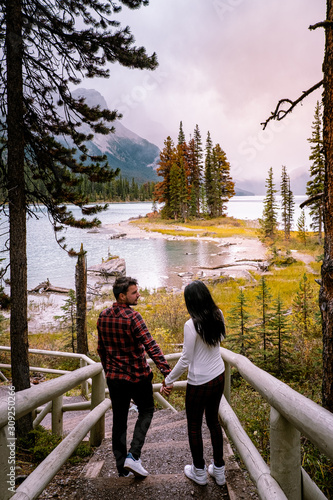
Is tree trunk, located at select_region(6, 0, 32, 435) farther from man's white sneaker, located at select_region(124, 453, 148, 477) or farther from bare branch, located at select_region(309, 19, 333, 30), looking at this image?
bare branch, located at select_region(309, 19, 333, 30)

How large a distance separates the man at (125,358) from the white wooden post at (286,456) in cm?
123

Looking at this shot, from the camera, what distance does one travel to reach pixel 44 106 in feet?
17.6

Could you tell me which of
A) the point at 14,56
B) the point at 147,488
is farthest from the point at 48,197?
the point at 147,488

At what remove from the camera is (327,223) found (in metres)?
3.02

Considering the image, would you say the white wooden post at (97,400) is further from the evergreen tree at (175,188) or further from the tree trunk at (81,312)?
the evergreen tree at (175,188)

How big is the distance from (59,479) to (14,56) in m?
5.39

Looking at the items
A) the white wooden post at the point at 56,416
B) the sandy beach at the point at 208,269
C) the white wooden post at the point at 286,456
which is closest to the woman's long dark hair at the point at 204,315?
the white wooden post at the point at 286,456

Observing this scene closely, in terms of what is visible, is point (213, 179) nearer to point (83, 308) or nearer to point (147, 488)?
point (83, 308)

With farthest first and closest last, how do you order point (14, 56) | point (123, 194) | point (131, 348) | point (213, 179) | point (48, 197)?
point (123, 194), point (213, 179), point (48, 197), point (14, 56), point (131, 348)

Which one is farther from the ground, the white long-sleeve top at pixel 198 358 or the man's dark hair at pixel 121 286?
the man's dark hair at pixel 121 286

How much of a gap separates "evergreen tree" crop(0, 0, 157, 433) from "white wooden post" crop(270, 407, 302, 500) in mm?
3888

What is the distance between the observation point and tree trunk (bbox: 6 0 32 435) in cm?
445

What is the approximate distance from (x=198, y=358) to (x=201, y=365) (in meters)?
0.06

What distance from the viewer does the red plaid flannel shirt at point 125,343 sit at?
2662mm
